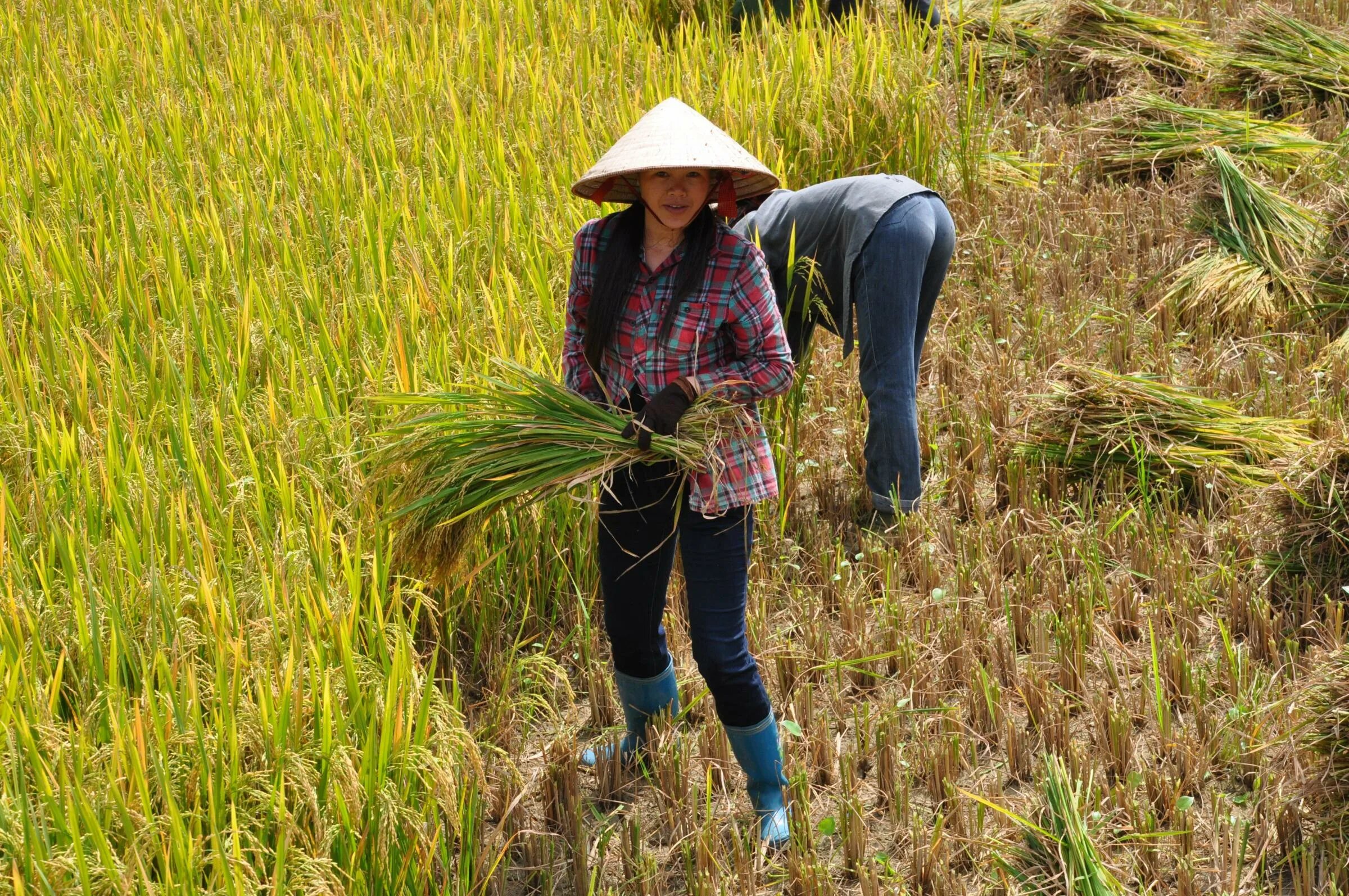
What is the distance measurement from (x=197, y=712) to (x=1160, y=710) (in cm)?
149

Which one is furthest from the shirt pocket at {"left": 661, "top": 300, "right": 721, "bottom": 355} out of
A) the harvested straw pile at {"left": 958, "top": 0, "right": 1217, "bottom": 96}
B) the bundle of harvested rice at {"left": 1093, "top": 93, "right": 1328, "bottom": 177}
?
the harvested straw pile at {"left": 958, "top": 0, "right": 1217, "bottom": 96}

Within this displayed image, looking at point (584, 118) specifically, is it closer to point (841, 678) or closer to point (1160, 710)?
point (841, 678)

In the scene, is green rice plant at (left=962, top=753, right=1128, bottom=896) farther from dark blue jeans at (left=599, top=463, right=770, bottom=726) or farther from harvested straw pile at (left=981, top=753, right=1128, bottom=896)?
dark blue jeans at (left=599, top=463, right=770, bottom=726)

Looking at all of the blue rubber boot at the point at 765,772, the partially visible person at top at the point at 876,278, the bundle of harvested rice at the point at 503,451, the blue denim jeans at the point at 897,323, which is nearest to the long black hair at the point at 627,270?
the bundle of harvested rice at the point at 503,451

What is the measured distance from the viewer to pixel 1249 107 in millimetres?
4719

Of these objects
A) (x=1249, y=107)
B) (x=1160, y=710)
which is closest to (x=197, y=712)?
(x=1160, y=710)

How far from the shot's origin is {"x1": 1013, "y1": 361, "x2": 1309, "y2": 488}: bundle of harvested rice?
2.84m

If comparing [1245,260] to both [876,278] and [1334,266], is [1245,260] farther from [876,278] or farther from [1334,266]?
[876,278]

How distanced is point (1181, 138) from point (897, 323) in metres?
2.26

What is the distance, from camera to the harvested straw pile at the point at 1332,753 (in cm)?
185

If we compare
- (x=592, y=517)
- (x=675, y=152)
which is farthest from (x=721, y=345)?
(x=592, y=517)

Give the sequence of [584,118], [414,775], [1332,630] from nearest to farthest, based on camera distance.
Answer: [414,775]
[1332,630]
[584,118]

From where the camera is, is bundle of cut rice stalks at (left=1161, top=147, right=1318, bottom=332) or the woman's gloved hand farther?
bundle of cut rice stalks at (left=1161, top=147, right=1318, bottom=332)

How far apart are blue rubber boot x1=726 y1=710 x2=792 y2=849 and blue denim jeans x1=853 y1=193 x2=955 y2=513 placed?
862 mm
